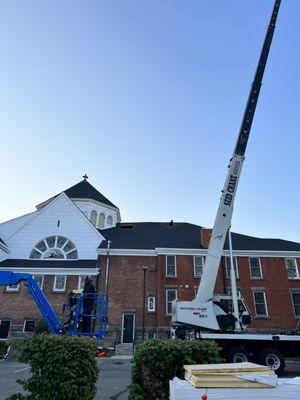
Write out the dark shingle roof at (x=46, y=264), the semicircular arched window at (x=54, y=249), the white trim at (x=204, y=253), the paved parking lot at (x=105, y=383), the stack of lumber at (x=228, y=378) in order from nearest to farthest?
the stack of lumber at (x=228, y=378) → the paved parking lot at (x=105, y=383) → the dark shingle roof at (x=46, y=264) → the white trim at (x=204, y=253) → the semicircular arched window at (x=54, y=249)

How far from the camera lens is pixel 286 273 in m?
26.6

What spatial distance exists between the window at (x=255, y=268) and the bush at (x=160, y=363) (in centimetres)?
2303

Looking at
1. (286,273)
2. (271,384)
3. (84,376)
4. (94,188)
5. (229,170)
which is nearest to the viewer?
(271,384)

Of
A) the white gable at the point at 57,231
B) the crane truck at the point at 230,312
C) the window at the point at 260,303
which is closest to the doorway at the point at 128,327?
the white gable at the point at 57,231

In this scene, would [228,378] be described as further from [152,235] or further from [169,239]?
[152,235]

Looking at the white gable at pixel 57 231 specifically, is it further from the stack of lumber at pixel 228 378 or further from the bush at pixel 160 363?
the stack of lumber at pixel 228 378

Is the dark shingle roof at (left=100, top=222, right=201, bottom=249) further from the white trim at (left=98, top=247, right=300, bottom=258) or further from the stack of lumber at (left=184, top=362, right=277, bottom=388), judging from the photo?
the stack of lumber at (left=184, top=362, right=277, bottom=388)

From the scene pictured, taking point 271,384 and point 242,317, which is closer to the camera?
point 271,384

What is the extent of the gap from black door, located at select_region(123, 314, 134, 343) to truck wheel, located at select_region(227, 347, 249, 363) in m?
13.1

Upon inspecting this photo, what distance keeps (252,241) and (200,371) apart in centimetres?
2692

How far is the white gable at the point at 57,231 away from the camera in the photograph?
90.1 feet

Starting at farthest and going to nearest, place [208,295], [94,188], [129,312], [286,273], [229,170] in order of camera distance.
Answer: [94,188] → [286,273] → [129,312] → [229,170] → [208,295]

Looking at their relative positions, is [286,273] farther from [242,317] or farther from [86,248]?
[86,248]

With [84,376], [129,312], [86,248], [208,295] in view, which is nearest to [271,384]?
[84,376]
